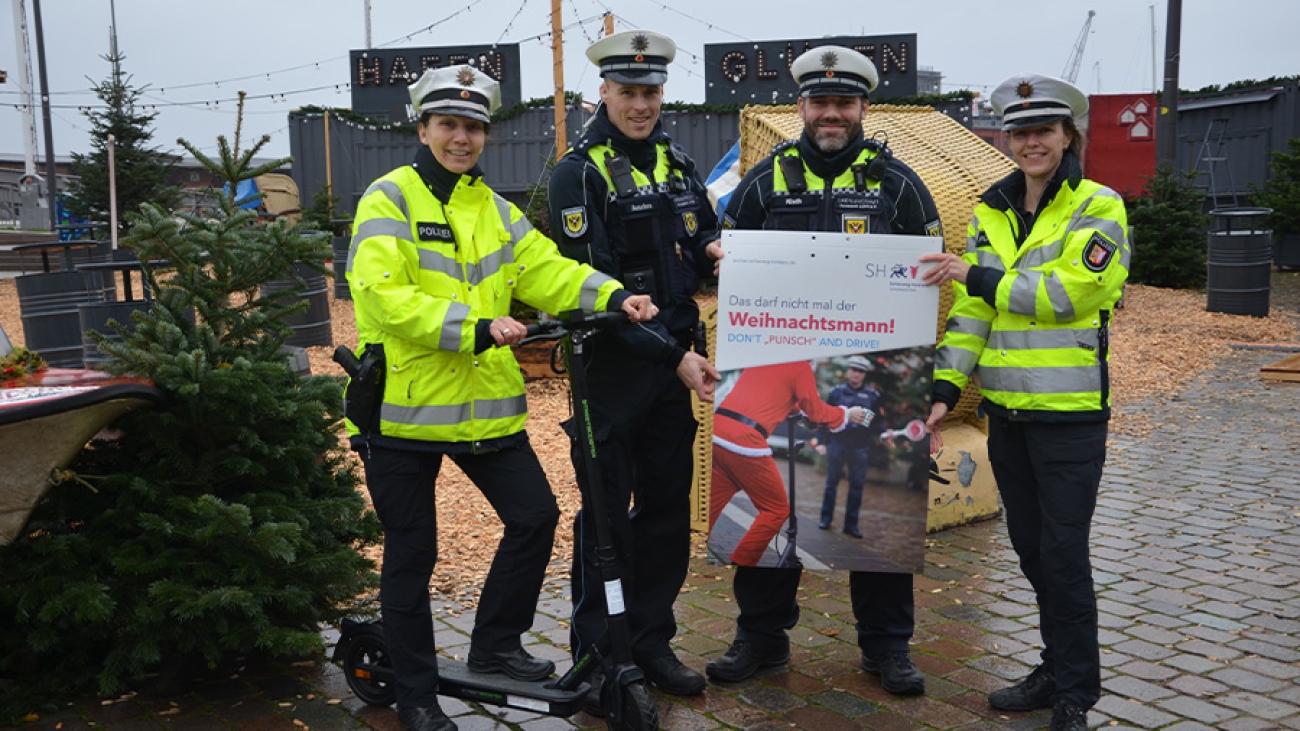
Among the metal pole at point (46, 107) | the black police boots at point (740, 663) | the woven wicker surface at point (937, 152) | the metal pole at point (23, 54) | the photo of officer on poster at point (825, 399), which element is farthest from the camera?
the metal pole at point (23, 54)

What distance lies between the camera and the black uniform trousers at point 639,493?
4.36 metres

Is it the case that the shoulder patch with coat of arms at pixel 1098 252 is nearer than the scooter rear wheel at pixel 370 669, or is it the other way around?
the shoulder patch with coat of arms at pixel 1098 252

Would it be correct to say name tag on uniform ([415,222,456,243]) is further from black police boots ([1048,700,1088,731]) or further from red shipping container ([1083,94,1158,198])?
red shipping container ([1083,94,1158,198])

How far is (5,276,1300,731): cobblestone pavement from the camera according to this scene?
429 cm

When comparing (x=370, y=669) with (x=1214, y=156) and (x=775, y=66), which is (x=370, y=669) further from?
(x=1214, y=156)

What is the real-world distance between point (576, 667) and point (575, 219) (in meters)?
1.50

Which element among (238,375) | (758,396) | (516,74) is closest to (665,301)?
(758,396)

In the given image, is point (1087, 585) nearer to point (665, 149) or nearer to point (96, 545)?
point (665, 149)

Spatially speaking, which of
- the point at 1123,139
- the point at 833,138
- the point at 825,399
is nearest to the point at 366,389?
the point at 825,399

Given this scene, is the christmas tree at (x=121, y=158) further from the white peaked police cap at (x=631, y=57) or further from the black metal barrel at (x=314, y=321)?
the white peaked police cap at (x=631, y=57)

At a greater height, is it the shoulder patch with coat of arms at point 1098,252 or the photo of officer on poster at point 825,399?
the shoulder patch with coat of arms at point 1098,252

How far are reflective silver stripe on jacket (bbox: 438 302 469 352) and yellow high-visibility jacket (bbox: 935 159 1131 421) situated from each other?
168 cm

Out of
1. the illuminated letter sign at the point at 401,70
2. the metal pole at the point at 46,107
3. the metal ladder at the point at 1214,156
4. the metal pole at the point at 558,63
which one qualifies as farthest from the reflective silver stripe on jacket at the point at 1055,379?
the metal pole at the point at 46,107

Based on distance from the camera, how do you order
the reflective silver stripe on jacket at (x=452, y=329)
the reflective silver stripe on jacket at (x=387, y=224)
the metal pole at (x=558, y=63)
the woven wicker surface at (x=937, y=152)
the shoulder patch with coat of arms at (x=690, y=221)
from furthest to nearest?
the metal pole at (x=558, y=63), the woven wicker surface at (x=937, y=152), the shoulder patch with coat of arms at (x=690, y=221), the reflective silver stripe on jacket at (x=387, y=224), the reflective silver stripe on jacket at (x=452, y=329)
